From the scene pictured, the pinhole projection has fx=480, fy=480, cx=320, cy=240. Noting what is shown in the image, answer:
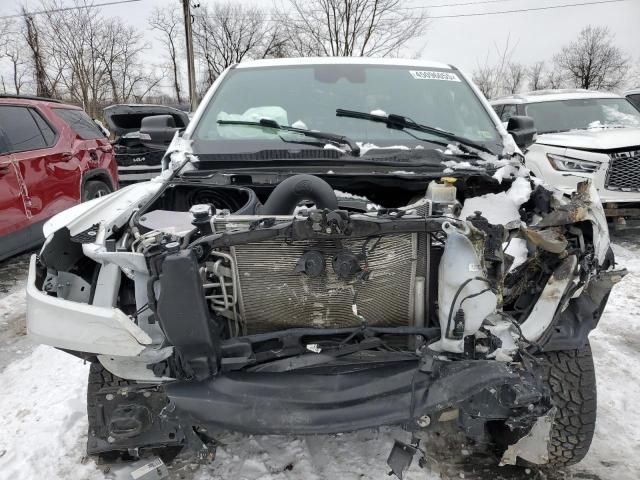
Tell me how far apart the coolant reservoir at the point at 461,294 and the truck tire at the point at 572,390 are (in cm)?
56

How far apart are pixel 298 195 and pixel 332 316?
1.83 ft

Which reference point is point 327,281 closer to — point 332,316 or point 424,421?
point 332,316

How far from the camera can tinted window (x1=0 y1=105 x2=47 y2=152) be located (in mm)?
4770

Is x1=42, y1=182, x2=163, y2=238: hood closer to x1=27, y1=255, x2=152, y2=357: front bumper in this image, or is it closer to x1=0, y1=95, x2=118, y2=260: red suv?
x1=27, y1=255, x2=152, y2=357: front bumper

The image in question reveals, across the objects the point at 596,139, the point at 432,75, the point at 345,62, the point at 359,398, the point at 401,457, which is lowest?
the point at 401,457

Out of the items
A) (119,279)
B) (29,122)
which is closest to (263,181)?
(119,279)

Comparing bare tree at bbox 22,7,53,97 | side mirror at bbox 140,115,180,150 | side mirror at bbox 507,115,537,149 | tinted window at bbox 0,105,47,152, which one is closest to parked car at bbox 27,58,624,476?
side mirror at bbox 507,115,537,149

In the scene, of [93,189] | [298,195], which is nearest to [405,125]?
[298,195]

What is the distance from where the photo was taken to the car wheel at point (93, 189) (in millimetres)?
5905

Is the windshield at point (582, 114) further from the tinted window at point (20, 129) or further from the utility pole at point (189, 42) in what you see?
the utility pole at point (189, 42)

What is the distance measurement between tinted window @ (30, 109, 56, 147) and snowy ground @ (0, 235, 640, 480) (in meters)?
3.04

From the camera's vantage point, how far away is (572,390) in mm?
2082

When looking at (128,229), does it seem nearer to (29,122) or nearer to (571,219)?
(571,219)

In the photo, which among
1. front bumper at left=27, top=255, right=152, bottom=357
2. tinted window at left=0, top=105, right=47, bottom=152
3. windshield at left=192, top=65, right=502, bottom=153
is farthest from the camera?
tinted window at left=0, top=105, right=47, bottom=152
